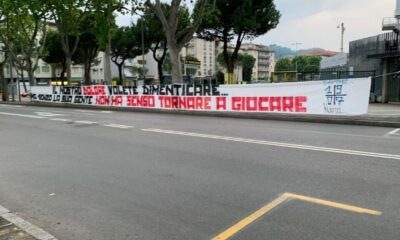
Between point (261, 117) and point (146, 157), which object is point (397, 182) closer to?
point (146, 157)

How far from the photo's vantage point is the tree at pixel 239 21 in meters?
39.1

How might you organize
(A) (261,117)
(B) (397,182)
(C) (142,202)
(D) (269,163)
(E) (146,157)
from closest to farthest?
1. (C) (142,202)
2. (B) (397,182)
3. (D) (269,163)
4. (E) (146,157)
5. (A) (261,117)

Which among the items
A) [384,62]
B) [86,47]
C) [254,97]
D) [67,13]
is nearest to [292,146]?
[254,97]

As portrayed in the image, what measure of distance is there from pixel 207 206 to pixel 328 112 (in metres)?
11.2

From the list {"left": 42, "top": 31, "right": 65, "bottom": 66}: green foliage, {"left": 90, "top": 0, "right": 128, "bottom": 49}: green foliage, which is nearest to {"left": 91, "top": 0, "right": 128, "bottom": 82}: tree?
{"left": 90, "top": 0, "right": 128, "bottom": 49}: green foliage

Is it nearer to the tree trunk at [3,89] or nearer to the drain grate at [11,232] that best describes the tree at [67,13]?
the tree trunk at [3,89]

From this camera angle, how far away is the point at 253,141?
992 cm

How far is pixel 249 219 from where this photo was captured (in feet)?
15.0

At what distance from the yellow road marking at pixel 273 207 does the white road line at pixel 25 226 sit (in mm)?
1838

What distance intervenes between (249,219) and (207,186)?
1.44 metres

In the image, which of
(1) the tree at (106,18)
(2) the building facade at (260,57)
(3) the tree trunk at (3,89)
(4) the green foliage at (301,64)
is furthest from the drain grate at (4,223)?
(2) the building facade at (260,57)

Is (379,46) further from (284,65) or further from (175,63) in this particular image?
(284,65)

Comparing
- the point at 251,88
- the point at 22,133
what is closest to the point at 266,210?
the point at 22,133

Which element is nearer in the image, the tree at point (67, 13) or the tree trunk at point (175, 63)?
the tree trunk at point (175, 63)
